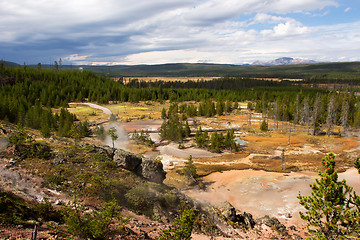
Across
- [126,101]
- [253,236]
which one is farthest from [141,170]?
[126,101]

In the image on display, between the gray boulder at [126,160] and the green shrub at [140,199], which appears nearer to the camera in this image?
the green shrub at [140,199]

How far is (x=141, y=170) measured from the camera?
107ft

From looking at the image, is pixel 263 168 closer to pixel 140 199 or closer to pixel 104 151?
pixel 140 199

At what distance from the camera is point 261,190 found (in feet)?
141

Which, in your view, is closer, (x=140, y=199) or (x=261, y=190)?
(x=140, y=199)

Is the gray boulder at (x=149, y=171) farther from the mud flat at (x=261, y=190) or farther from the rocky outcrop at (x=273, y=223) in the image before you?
the rocky outcrop at (x=273, y=223)

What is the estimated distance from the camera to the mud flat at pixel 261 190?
36.8 m

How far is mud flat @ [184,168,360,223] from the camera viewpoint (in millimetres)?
36750

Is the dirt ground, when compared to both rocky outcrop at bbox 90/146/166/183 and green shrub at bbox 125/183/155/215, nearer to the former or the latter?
green shrub at bbox 125/183/155/215

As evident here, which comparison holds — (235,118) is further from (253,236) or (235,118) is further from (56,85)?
(56,85)

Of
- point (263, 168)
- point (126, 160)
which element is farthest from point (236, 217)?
point (263, 168)

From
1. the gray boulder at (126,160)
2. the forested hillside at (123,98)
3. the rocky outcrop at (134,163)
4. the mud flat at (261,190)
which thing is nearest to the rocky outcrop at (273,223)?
the mud flat at (261,190)

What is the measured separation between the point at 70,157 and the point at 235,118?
354 ft

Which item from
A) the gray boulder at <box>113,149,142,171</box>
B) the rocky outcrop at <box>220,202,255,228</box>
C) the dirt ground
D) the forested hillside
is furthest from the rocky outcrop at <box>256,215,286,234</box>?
the forested hillside
